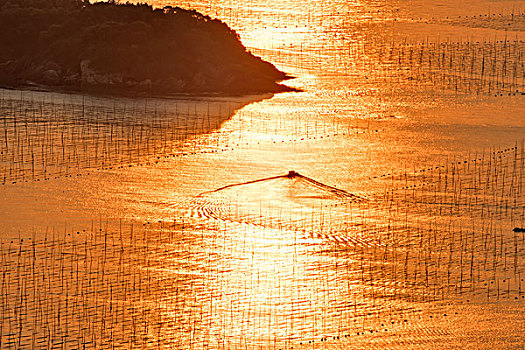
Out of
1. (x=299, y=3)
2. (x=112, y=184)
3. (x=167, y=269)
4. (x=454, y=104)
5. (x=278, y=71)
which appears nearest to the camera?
(x=167, y=269)

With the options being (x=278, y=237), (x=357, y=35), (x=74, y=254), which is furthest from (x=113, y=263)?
(x=357, y=35)

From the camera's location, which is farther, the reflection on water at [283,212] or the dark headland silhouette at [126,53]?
the dark headland silhouette at [126,53]

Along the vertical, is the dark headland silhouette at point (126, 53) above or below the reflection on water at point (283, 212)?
above

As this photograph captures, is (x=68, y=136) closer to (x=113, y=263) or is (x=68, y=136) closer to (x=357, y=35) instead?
(x=113, y=263)

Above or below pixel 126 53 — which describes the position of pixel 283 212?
below
